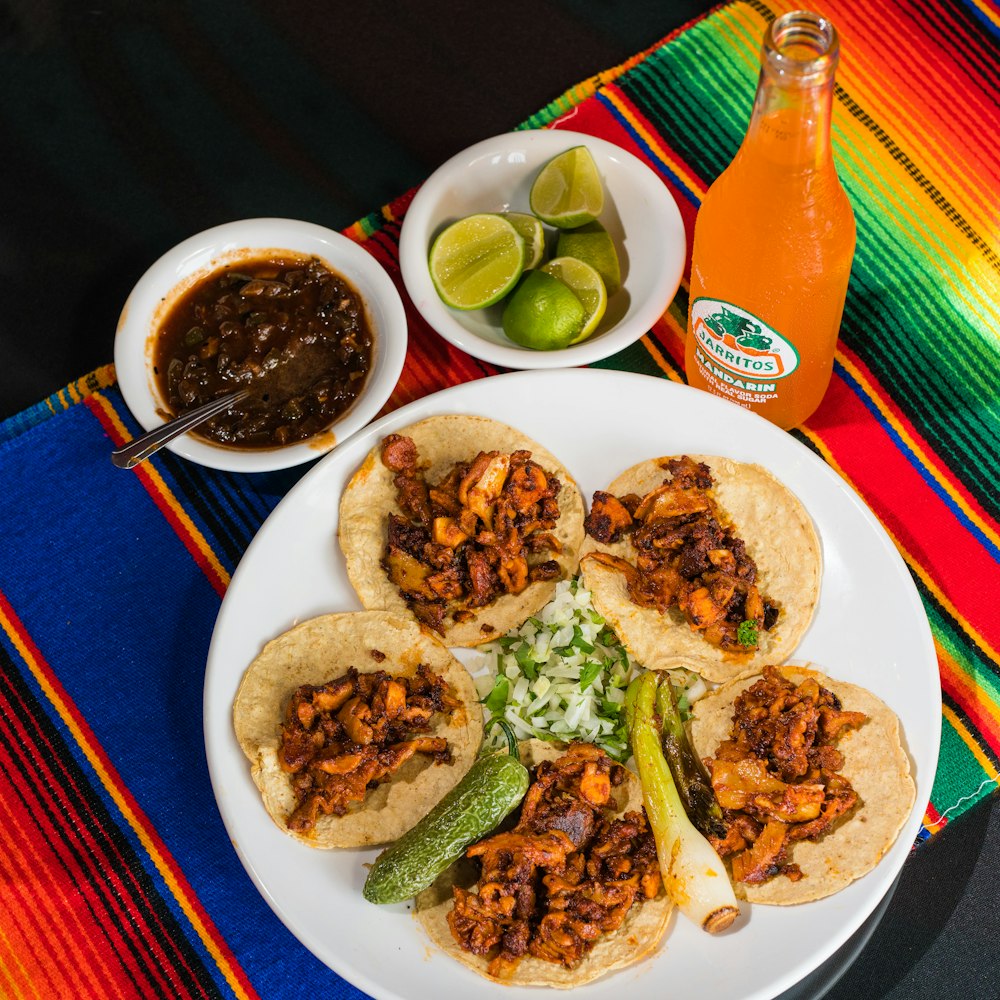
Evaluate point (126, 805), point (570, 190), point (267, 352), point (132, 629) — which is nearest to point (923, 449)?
point (570, 190)

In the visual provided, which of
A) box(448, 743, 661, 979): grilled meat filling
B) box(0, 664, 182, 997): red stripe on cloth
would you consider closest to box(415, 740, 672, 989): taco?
box(448, 743, 661, 979): grilled meat filling

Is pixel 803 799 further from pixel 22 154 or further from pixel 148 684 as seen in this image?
pixel 22 154

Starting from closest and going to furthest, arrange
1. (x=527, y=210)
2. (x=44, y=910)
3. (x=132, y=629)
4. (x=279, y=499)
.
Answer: (x=44, y=910), (x=132, y=629), (x=279, y=499), (x=527, y=210)

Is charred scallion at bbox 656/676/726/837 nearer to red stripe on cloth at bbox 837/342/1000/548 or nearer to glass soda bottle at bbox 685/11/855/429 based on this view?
glass soda bottle at bbox 685/11/855/429

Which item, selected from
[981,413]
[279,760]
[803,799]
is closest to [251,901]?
[279,760]

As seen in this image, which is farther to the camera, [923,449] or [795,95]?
[923,449]

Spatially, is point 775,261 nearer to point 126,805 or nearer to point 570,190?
point 570,190
